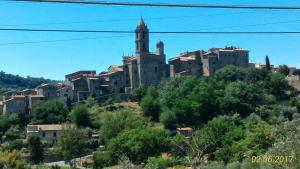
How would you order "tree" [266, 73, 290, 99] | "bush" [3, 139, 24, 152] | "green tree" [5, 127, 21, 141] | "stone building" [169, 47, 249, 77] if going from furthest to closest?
"stone building" [169, 47, 249, 77]
"tree" [266, 73, 290, 99]
"green tree" [5, 127, 21, 141]
"bush" [3, 139, 24, 152]

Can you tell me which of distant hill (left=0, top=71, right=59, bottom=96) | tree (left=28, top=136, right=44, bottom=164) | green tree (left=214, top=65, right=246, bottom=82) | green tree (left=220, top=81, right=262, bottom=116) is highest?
distant hill (left=0, top=71, right=59, bottom=96)

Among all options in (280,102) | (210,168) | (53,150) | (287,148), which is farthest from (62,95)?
(287,148)

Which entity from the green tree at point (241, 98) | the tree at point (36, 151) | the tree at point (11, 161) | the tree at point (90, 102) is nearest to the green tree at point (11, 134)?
the tree at point (36, 151)

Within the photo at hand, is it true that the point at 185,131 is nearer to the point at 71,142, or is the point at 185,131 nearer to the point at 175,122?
the point at 175,122

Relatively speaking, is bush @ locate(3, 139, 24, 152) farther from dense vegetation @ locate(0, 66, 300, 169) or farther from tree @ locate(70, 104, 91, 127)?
tree @ locate(70, 104, 91, 127)

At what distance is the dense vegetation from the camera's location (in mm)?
38500

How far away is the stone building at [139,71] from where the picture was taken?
7438 cm

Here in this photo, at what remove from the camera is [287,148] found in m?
14.3

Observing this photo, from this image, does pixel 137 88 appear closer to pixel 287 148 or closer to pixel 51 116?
pixel 51 116

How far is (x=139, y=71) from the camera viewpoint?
2938 inches

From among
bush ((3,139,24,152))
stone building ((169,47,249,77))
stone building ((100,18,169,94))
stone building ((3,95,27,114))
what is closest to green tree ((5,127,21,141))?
bush ((3,139,24,152))

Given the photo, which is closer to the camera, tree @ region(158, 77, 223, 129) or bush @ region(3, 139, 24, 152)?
bush @ region(3, 139, 24, 152)

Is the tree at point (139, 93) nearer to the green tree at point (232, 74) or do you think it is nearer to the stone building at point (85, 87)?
the stone building at point (85, 87)

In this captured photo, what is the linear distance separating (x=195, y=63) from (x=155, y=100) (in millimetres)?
16029
